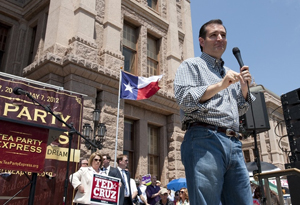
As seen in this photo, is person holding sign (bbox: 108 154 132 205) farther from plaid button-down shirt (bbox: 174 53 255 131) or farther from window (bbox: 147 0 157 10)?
window (bbox: 147 0 157 10)

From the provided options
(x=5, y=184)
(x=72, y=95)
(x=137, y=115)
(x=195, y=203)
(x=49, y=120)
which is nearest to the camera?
(x=195, y=203)

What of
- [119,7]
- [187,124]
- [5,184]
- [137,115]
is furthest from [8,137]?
[119,7]

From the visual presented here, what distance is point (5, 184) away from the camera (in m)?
7.02

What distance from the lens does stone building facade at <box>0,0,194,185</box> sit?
9.82 meters

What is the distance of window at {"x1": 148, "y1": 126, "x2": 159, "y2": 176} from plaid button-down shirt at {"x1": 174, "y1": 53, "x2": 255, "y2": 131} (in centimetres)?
1041

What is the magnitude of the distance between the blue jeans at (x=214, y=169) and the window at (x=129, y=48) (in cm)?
1087

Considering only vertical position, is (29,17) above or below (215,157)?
above

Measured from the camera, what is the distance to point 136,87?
10516 millimetres

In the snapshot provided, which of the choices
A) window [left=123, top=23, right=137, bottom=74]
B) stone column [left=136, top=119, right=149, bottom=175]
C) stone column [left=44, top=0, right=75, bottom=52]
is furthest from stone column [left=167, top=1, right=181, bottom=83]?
stone column [left=44, top=0, right=75, bottom=52]

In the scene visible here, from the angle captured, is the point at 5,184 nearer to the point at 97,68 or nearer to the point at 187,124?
the point at 97,68

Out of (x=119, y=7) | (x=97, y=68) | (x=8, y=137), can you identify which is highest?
(x=119, y=7)

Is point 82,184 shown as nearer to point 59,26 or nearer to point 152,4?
point 59,26

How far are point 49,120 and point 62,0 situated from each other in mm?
5194

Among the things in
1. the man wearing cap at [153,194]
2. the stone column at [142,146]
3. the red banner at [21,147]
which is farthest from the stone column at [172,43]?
the red banner at [21,147]
